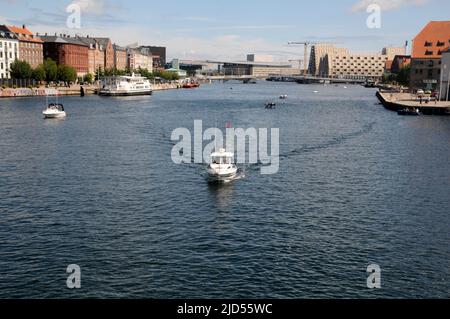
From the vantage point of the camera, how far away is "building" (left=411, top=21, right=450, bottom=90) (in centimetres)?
15900

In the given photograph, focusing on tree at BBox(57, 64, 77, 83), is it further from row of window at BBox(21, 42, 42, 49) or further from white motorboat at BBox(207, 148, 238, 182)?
white motorboat at BBox(207, 148, 238, 182)

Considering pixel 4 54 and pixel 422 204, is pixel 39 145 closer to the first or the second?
pixel 422 204

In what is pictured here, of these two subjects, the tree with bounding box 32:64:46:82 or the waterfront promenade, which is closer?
the waterfront promenade

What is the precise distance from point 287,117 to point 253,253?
7974 cm

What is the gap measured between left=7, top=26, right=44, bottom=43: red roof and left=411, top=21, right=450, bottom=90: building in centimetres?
11941

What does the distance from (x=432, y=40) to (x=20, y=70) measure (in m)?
120

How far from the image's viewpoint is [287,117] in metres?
107

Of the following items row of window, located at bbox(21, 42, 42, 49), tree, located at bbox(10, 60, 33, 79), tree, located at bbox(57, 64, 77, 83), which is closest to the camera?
tree, located at bbox(10, 60, 33, 79)

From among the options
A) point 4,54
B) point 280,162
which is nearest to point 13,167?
point 280,162

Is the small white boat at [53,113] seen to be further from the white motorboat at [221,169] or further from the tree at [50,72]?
the tree at [50,72]

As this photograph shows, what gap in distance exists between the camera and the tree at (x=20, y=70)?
495 feet

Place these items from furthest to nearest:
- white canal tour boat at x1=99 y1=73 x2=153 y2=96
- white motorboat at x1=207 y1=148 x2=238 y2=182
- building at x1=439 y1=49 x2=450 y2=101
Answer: white canal tour boat at x1=99 y1=73 x2=153 y2=96, building at x1=439 y1=49 x2=450 y2=101, white motorboat at x1=207 y1=148 x2=238 y2=182

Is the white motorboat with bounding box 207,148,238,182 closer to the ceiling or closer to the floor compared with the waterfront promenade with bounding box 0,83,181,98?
closer to the floor

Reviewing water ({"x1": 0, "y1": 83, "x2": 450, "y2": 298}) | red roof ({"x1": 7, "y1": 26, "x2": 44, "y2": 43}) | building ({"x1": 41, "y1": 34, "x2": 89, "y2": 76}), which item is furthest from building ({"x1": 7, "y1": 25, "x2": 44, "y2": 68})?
water ({"x1": 0, "y1": 83, "x2": 450, "y2": 298})
